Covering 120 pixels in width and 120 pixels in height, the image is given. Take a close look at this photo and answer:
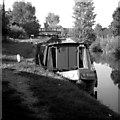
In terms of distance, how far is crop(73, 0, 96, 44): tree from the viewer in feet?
201

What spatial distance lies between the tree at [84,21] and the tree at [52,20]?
50.9m

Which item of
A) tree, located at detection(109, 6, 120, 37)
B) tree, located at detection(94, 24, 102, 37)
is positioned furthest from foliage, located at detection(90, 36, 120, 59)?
tree, located at detection(94, 24, 102, 37)

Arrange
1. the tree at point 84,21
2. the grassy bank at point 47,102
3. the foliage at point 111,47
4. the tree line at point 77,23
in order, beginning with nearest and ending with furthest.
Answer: the grassy bank at point 47,102 → the foliage at point 111,47 → the tree line at point 77,23 → the tree at point 84,21

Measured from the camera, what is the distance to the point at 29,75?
39.8 ft

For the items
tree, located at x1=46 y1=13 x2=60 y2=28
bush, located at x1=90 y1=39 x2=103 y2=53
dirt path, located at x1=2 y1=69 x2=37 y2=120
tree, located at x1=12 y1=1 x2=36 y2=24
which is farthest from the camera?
tree, located at x1=46 y1=13 x2=60 y2=28

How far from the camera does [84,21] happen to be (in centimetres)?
6366

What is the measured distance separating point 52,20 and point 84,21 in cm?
5759

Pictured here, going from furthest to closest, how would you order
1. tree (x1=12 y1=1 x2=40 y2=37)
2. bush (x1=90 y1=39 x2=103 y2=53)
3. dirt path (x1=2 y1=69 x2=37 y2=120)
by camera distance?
1. tree (x1=12 y1=1 x2=40 y2=37)
2. bush (x1=90 y1=39 x2=103 y2=53)
3. dirt path (x1=2 y1=69 x2=37 y2=120)

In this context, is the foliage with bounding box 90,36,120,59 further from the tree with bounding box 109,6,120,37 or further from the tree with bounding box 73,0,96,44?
Result: the tree with bounding box 73,0,96,44

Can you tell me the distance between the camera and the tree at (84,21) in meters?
61.4

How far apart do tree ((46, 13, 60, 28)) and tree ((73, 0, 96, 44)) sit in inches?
2005

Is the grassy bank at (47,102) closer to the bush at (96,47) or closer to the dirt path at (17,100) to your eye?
the dirt path at (17,100)

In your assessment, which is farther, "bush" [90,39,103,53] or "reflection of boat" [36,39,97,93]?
"bush" [90,39,103,53]

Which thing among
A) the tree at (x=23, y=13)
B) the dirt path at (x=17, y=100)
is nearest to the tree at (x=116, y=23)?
the tree at (x=23, y=13)
